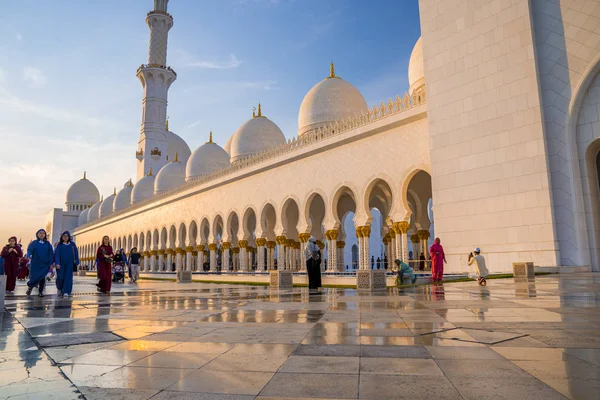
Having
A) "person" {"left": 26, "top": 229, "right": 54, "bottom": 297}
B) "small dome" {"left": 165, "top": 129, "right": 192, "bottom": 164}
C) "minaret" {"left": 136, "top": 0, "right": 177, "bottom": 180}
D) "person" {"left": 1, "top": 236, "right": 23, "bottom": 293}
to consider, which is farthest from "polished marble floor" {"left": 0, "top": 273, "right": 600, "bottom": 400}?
"small dome" {"left": 165, "top": 129, "right": 192, "bottom": 164}

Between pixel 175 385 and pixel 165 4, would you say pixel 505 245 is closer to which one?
pixel 175 385

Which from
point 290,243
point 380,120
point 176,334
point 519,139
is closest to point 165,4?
point 290,243

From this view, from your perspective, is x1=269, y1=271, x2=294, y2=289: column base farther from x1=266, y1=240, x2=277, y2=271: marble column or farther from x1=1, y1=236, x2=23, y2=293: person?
x1=266, y1=240, x2=277, y2=271: marble column

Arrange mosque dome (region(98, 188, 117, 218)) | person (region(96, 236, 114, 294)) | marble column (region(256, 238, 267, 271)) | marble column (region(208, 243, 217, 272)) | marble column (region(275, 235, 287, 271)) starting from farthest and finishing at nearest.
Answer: mosque dome (region(98, 188, 117, 218)) < marble column (region(208, 243, 217, 272)) < marble column (region(256, 238, 267, 271)) < marble column (region(275, 235, 287, 271)) < person (region(96, 236, 114, 294))

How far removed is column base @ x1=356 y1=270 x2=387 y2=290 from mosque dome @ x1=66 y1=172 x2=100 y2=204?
49.0 m

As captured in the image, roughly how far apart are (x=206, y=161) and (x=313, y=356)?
24651mm

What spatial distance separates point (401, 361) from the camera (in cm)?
209

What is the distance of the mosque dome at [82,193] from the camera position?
164 feet

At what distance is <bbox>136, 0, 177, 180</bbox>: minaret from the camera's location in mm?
32469

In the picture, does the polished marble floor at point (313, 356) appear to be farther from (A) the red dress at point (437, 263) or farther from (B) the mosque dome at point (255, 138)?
(B) the mosque dome at point (255, 138)

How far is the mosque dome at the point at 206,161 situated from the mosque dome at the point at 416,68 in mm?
13323

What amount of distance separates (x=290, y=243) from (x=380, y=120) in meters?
7.70

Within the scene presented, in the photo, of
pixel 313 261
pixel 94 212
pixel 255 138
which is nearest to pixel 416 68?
pixel 255 138

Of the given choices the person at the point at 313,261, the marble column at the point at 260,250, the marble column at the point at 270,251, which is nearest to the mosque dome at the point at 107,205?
the marble column at the point at 270,251
